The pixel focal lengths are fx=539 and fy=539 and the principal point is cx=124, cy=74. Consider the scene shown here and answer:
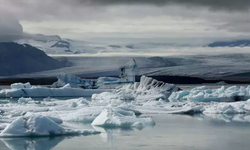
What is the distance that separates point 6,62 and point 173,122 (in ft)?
234

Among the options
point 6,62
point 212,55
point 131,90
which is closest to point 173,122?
point 131,90

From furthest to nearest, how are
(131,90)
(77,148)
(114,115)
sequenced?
(131,90)
(114,115)
(77,148)

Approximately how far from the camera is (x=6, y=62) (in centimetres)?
8212

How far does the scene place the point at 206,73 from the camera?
51.1 metres

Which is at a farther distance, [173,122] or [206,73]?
[206,73]

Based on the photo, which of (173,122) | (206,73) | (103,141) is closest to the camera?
(103,141)

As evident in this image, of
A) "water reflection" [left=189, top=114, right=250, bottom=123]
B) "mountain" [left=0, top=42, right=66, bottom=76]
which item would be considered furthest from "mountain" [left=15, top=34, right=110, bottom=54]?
"water reflection" [left=189, top=114, right=250, bottom=123]

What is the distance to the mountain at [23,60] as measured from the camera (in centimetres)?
8112

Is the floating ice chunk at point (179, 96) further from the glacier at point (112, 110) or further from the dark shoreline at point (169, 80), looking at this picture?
the dark shoreline at point (169, 80)

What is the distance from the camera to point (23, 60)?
8388cm

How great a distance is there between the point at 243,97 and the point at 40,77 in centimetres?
4543

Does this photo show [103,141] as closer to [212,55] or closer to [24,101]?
[24,101]

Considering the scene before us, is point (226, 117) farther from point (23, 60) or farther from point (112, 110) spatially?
point (23, 60)

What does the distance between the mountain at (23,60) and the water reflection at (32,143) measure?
70.3m
